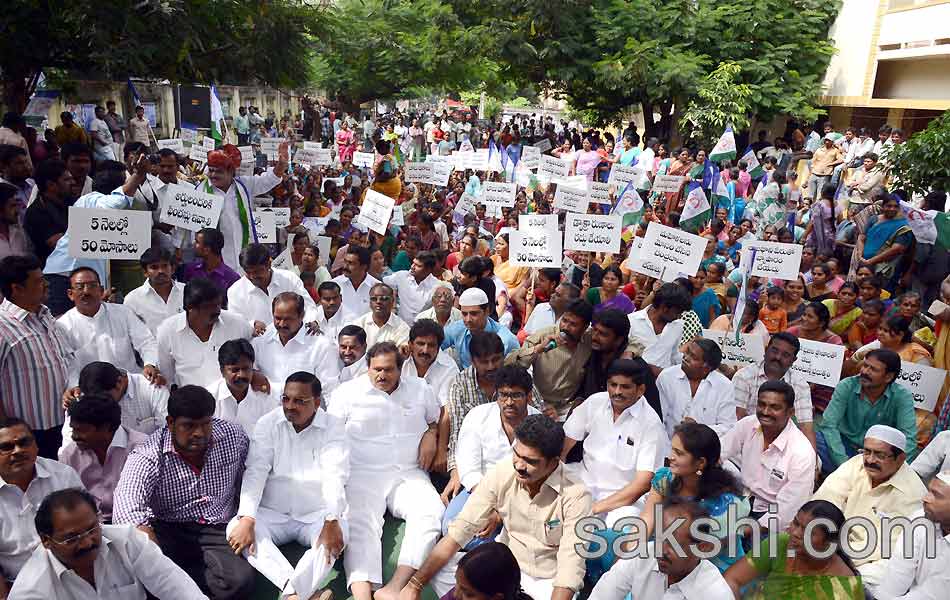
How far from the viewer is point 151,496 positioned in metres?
3.79

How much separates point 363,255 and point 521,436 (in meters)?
3.42

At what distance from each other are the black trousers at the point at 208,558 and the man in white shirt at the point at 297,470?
17 cm

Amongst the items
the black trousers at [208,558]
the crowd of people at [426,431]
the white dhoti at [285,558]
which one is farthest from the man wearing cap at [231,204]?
the black trousers at [208,558]

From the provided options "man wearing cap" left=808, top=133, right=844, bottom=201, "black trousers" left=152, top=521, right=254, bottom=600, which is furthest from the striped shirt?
"man wearing cap" left=808, top=133, right=844, bottom=201

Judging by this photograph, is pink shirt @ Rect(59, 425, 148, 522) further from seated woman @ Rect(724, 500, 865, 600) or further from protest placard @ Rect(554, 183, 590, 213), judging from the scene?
protest placard @ Rect(554, 183, 590, 213)

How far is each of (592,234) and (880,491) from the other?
3.33m

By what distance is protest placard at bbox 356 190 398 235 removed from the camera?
7.54 meters

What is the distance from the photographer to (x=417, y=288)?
686 centimetres

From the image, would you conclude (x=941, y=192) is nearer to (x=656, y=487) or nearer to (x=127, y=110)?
(x=656, y=487)

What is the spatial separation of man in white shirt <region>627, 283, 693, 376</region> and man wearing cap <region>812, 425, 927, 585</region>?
1776 mm

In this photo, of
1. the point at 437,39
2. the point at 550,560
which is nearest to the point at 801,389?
the point at 550,560

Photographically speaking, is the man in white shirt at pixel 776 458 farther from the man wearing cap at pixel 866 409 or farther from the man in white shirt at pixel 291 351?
the man in white shirt at pixel 291 351

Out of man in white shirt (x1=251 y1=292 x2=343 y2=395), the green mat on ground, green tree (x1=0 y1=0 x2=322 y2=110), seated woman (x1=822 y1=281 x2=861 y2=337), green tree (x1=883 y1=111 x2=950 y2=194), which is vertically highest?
green tree (x1=0 y1=0 x2=322 y2=110)

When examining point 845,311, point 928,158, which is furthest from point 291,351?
point 928,158
